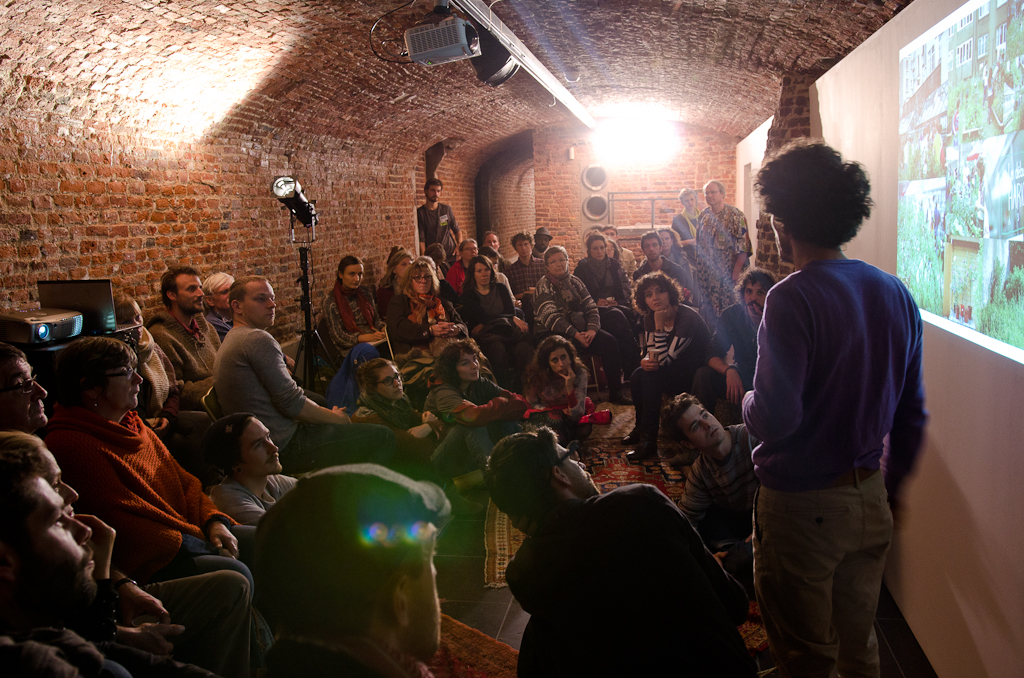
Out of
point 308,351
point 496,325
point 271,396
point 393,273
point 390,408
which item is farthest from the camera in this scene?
point 393,273

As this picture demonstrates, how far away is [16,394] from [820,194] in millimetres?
2218

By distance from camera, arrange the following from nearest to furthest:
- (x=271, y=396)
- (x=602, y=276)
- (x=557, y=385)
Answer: (x=271, y=396) → (x=557, y=385) → (x=602, y=276)

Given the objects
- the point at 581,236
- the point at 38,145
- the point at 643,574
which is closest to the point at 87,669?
the point at 643,574

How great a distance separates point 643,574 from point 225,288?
394 centimetres

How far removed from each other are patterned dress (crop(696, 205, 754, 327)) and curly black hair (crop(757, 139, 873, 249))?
16.2 ft

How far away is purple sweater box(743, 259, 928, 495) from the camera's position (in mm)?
1474

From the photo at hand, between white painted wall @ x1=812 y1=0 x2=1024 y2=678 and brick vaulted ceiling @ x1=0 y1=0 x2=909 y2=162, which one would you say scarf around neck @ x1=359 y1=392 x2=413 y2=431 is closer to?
brick vaulted ceiling @ x1=0 y1=0 x2=909 y2=162

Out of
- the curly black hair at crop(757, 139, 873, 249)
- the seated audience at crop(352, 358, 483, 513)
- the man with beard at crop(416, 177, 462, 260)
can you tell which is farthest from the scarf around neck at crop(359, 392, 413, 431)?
the man with beard at crop(416, 177, 462, 260)

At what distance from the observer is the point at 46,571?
1351mm

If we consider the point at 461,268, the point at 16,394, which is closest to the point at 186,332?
the point at 16,394

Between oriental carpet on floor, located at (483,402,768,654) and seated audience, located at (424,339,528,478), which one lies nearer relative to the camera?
oriental carpet on floor, located at (483,402,768,654)

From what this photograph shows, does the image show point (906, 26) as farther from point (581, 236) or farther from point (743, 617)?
point (581, 236)

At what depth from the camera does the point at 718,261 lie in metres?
6.68

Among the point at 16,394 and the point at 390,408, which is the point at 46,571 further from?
the point at 390,408
